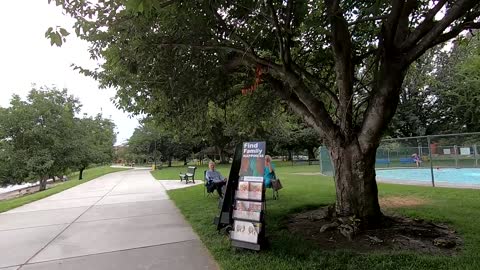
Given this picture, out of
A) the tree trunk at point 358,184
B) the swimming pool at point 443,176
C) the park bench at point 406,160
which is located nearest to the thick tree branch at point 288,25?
the tree trunk at point 358,184

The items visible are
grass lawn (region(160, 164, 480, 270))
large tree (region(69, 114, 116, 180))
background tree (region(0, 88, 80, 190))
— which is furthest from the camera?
large tree (region(69, 114, 116, 180))

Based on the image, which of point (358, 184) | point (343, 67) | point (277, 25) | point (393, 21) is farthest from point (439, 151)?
point (277, 25)

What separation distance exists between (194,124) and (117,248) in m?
4.53

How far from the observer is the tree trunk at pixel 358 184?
21.5ft

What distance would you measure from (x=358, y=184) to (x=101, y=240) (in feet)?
15.7

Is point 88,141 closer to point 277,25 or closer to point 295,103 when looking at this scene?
point 295,103

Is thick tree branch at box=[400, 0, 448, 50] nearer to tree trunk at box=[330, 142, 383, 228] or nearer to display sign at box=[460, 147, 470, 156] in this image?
tree trunk at box=[330, 142, 383, 228]

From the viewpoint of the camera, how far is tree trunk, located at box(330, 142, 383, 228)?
6.57 meters

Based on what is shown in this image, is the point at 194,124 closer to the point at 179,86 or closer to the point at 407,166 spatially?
the point at 179,86

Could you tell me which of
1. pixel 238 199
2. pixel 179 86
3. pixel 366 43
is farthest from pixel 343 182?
pixel 366 43

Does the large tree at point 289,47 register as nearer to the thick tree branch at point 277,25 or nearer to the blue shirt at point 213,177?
the thick tree branch at point 277,25

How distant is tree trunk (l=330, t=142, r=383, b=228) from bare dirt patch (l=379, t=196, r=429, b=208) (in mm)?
2716

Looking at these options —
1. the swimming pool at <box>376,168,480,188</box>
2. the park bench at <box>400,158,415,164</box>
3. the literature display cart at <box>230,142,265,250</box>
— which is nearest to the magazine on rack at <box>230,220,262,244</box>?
the literature display cart at <box>230,142,265,250</box>

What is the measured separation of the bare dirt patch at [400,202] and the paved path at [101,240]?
16.1 ft
